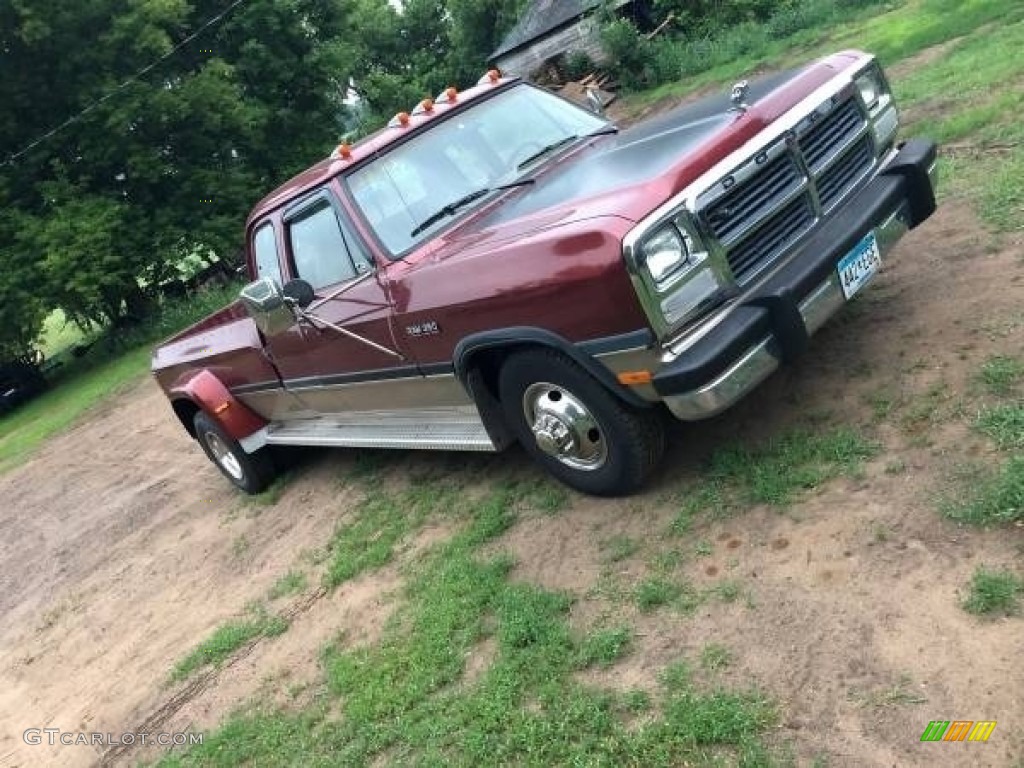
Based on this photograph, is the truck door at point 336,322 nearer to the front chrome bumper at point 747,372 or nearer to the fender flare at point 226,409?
the fender flare at point 226,409

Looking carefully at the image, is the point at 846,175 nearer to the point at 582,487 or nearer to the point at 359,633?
the point at 582,487

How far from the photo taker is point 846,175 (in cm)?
438

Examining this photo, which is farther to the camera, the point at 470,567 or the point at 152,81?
the point at 152,81

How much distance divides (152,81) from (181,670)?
885 inches

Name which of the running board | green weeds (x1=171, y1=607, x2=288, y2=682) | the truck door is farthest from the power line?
green weeds (x1=171, y1=607, x2=288, y2=682)

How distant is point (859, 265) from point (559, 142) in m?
1.98

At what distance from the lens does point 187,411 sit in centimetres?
767

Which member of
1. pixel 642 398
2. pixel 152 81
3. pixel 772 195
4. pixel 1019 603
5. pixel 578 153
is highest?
pixel 152 81

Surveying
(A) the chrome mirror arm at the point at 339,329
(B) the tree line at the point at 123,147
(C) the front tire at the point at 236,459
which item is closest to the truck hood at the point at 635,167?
(A) the chrome mirror arm at the point at 339,329

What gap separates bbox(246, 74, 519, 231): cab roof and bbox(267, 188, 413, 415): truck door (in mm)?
109

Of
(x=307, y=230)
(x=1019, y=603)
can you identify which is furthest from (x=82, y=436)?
(x=1019, y=603)

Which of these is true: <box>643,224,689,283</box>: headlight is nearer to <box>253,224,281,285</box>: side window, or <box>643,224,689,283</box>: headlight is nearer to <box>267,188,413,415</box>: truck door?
<box>267,188,413,415</box>: truck door

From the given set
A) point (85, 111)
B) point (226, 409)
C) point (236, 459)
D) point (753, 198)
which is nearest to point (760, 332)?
point (753, 198)

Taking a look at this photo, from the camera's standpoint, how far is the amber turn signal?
3.67 metres
